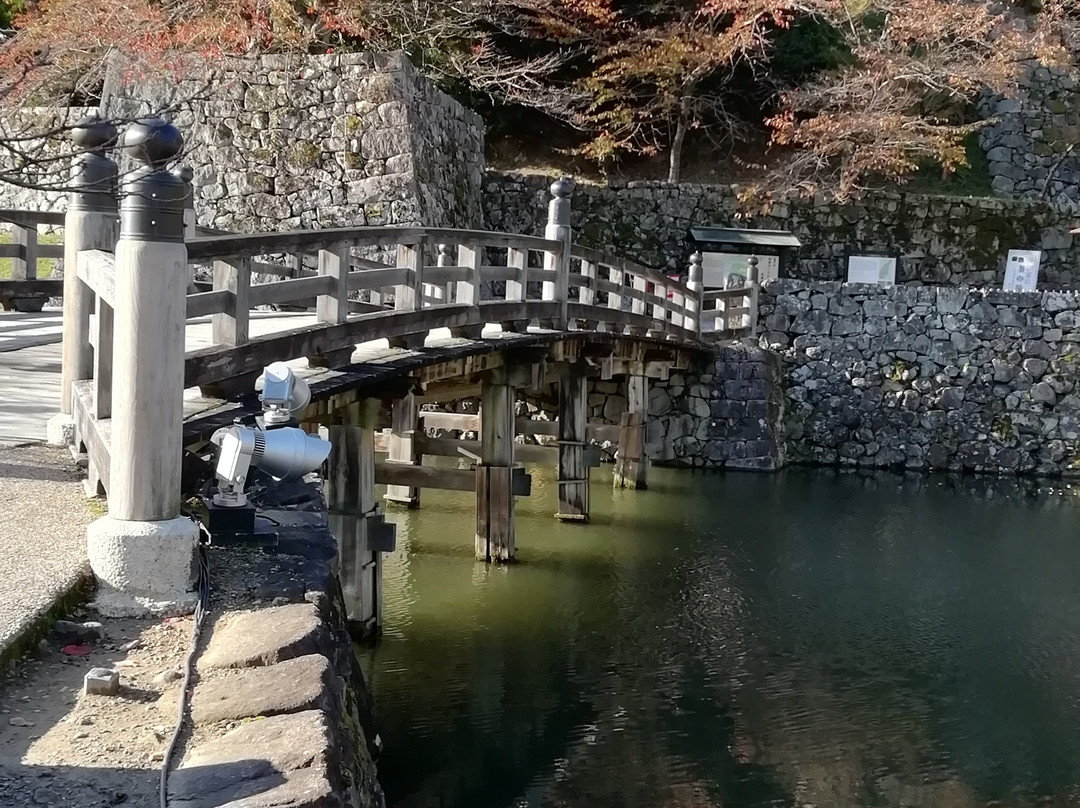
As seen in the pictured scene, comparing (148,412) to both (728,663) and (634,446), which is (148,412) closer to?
(728,663)

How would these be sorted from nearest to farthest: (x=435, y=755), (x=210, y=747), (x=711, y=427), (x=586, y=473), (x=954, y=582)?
1. (x=210, y=747)
2. (x=435, y=755)
3. (x=954, y=582)
4. (x=586, y=473)
5. (x=711, y=427)

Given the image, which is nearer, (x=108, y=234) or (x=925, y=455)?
(x=108, y=234)

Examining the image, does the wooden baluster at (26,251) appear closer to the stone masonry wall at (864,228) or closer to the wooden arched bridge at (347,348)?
the wooden arched bridge at (347,348)

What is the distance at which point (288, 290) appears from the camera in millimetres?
5758

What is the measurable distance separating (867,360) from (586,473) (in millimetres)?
6573

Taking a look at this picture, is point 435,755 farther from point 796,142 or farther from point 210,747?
point 796,142

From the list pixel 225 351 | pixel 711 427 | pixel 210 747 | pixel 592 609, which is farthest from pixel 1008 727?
pixel 711 427

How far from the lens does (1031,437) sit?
16.9 metres

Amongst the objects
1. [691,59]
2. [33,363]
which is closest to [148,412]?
[33,363]

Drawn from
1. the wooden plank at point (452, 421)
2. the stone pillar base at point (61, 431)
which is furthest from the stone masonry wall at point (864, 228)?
the stone pillar base at point (61, 431)

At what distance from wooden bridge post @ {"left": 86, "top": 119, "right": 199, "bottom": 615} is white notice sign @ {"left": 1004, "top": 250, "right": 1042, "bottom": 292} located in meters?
18.5

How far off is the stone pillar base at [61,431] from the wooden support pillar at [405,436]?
3.65 meters

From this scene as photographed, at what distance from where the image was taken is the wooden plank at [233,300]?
206 inches

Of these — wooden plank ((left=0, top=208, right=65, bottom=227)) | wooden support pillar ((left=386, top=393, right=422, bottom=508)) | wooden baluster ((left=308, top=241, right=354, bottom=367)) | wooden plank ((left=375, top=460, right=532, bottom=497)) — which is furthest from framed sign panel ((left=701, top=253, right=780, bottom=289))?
wooden baluster ((left=308, top=241, right=354, bottom=367))
